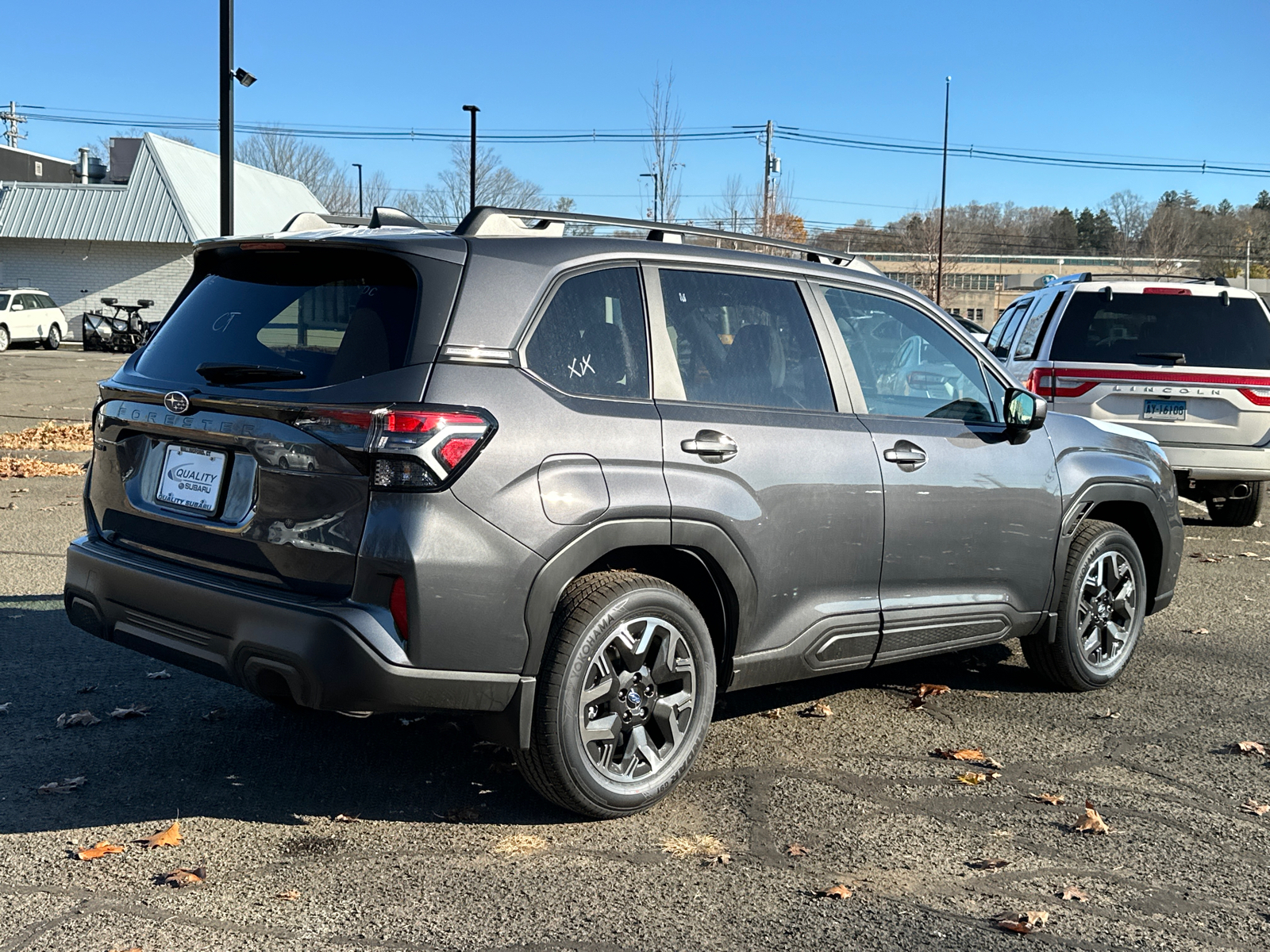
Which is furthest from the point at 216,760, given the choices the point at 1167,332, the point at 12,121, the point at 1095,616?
the point at 12,121

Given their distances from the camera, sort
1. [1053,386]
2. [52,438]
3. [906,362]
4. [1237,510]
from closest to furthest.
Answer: [906,362] < [1053,386] < [1237,510] < [52,438]

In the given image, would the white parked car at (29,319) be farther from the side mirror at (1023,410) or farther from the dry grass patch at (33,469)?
the side mirror at (1023,410)

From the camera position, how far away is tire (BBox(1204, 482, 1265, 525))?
11.2m

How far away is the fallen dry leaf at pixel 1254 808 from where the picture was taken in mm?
4461

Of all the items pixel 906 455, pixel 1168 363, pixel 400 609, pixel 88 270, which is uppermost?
pixel 88 270

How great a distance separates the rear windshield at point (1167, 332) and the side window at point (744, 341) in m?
6.06

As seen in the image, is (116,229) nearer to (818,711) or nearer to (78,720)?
(78,720)

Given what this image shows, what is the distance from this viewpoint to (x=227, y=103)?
1384 centimetres

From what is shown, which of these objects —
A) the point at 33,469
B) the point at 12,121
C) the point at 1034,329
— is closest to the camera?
the point at 1034,329

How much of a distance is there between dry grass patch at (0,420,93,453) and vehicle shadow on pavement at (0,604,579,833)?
9.29 metres

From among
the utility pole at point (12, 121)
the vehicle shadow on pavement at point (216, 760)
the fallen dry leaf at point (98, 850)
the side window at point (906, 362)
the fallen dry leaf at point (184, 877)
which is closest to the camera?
the fallen dry leaf at point (184, 877)

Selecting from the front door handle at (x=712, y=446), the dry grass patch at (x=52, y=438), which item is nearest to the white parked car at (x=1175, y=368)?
the front door handle at (x=712, y=446)

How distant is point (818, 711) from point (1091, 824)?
152 centimetres

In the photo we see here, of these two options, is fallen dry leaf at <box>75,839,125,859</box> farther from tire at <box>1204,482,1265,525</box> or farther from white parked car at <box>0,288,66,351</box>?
white parked car at <box>0,288,66,351</box>
